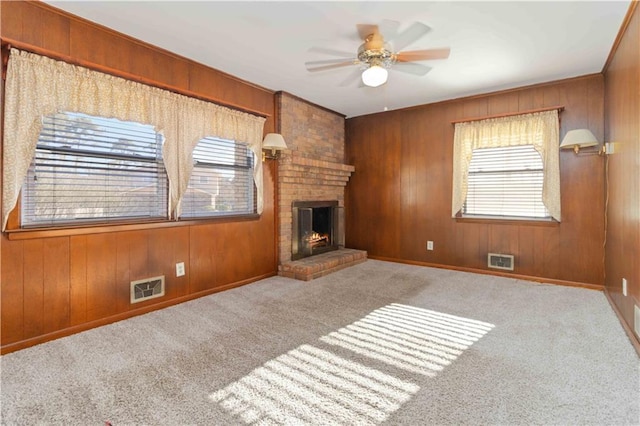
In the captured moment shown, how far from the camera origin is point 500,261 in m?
4.27

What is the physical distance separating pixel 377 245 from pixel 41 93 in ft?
14.6

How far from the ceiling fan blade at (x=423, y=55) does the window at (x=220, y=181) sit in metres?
2.03

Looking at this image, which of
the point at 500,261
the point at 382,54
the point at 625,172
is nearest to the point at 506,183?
the point at 500,261

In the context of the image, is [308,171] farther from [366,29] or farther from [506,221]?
[506,221]

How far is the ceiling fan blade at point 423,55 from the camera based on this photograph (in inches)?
117

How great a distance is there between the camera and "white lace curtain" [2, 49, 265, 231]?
2.21 meters

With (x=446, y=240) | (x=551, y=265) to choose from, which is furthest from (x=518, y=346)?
(x=446, y=240)

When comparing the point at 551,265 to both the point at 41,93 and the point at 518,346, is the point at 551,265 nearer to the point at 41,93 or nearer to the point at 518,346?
the point at 518,346

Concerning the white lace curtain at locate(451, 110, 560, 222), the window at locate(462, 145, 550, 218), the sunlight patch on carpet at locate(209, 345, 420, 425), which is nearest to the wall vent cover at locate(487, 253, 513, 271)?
the window at locate(462, 145, 550, 218)

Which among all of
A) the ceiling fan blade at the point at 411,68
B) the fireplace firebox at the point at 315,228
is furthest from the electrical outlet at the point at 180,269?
the ceiling fan blade at the point at 411,68

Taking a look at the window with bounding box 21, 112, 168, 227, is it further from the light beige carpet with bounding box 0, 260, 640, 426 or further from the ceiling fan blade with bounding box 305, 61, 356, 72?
the ceiling fan blade with bounding box 305, 61, 356, 72

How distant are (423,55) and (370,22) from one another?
76cm

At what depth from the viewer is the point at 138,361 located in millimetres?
2074

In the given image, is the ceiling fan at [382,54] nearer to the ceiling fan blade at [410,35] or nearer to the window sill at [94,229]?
the ceiling fan blade at [410,35]
